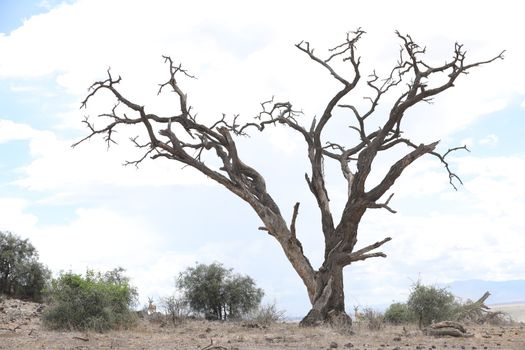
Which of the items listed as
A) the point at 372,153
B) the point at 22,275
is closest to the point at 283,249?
the point at 372,153

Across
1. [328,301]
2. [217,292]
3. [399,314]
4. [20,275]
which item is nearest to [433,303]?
[399,314]

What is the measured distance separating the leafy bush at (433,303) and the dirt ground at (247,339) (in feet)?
14.7

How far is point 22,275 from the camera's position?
102 ft

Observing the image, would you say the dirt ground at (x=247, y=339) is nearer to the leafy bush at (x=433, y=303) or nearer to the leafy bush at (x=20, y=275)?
the leafy bush at (x=433, y=303)

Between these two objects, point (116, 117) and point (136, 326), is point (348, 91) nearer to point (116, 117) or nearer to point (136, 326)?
point (116, 117)

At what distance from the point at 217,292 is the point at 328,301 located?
10381 millimetres

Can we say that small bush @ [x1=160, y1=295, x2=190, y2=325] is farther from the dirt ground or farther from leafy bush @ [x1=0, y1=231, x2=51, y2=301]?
leafy bush @ [x1=0, y1=231, x2=51, y2=301]

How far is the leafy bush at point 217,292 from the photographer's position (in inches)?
1122

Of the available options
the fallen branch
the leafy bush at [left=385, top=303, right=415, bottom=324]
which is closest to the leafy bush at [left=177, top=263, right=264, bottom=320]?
the leafy bush at [left=385, top=303, right=415, bottom=324]

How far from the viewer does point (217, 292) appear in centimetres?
2855

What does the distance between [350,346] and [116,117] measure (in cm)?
1147

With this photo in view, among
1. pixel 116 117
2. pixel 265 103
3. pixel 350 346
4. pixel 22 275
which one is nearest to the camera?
pixel 350 346

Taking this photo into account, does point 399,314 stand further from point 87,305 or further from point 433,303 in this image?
point 87,305

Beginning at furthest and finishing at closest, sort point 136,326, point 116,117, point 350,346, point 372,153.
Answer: point 116,117
point 372,153
point 136,326
point 350,346
